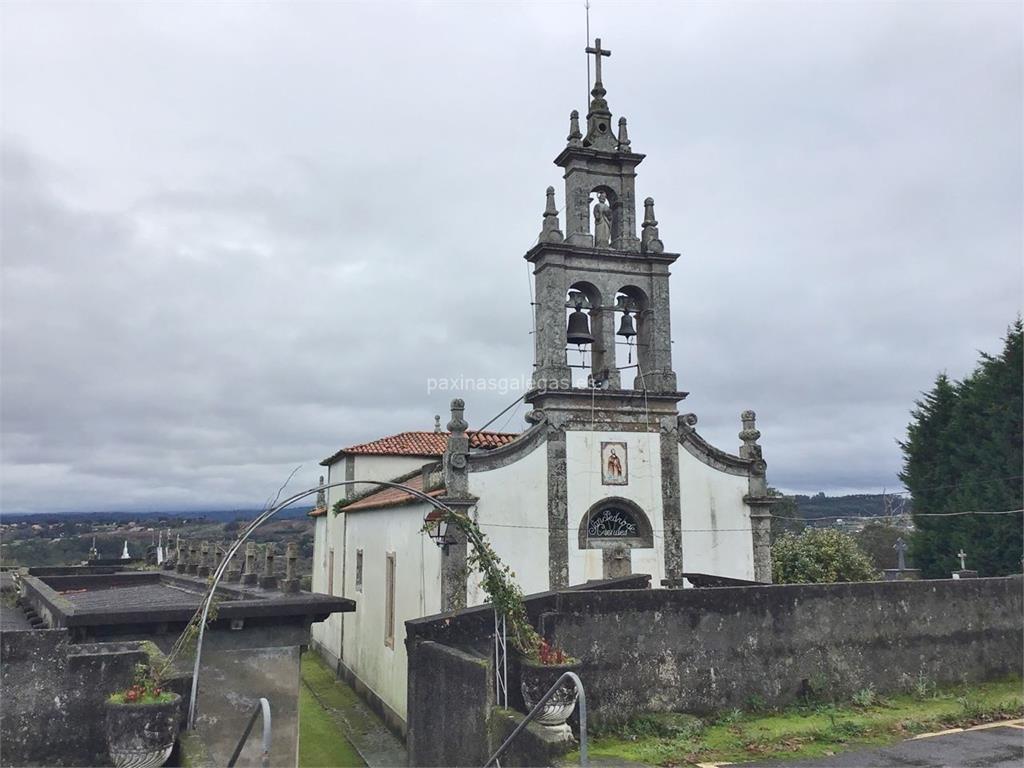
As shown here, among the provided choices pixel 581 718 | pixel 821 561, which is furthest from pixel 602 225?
pixel 821 561

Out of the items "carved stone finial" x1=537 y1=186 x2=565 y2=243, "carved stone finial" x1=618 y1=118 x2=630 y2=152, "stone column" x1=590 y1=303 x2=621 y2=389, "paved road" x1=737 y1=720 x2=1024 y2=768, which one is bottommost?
"paved road" x1=737 y1=720 x2=1024 y2=768

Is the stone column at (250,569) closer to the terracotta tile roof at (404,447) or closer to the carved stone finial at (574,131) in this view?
the terracotta tile roof at (404,447)

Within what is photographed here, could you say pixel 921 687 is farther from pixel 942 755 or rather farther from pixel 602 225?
pixel 602 225

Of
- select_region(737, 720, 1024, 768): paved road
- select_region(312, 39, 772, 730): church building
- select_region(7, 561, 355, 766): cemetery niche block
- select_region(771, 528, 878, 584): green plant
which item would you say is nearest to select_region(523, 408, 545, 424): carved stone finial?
select_region(312, 39, 772, 730): church building

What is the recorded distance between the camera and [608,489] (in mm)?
14977

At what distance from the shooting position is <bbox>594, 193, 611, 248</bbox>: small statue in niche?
53.0 ft

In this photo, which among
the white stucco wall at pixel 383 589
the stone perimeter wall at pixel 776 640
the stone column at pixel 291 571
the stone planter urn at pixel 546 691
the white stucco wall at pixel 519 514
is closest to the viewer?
the stone planter urn at pixel 546 691

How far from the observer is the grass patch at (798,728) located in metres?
8.62

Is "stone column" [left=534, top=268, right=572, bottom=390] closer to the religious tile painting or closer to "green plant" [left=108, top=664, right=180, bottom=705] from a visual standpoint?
the religious tile painting

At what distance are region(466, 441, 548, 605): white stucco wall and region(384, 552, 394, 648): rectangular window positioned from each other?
13.6 feet

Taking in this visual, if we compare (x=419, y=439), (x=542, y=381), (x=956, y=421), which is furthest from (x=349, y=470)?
(x=956, y=421)

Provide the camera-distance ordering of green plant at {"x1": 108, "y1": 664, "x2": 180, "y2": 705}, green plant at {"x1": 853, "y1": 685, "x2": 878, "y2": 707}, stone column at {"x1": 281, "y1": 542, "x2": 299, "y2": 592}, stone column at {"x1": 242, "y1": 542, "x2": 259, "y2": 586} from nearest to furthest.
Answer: green plant at {"x1": 108, "y1": 664, "x2": 180, "y2": 705}
green plant at {"x1": 853, "y1": 685, "x2": 878, "y2": 707}
stone column at {"x1": 281, "y1": 542, "x2": 299, "y2": 592}
stone column at {"x1": 242, "y1": 542, "x2": 259, "y2": 586}

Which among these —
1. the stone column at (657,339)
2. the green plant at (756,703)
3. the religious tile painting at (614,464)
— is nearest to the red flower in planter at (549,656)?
the green plant at (756,703)

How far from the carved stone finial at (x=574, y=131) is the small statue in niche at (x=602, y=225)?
1.41 m
